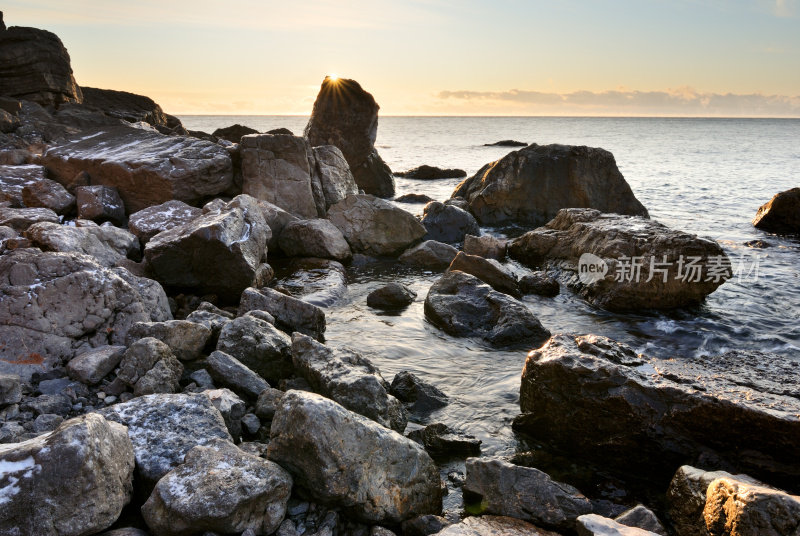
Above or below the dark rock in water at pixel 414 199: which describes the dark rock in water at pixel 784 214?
above

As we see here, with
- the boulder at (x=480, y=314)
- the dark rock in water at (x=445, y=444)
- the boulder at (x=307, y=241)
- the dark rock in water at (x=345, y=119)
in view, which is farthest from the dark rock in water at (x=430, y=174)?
the dark rock in water at (x=445, y=444)

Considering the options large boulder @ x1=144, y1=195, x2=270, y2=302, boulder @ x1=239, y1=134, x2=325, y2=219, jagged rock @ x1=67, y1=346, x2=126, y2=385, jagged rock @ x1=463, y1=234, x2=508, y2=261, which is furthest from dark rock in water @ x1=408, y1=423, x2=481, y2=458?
boulder @ x1=239, y1=134, x2=325, y2=219

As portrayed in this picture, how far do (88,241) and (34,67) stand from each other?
18.2m

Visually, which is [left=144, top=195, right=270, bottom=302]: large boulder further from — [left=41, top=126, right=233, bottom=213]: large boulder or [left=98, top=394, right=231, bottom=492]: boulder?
[left=98, top=394, right=231, bottom=492]: boulder

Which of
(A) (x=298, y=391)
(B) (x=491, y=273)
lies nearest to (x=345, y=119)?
(B) (x=491, y=273)

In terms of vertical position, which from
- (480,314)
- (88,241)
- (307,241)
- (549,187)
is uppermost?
(549,187)

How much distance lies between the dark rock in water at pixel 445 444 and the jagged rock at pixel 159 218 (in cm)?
580

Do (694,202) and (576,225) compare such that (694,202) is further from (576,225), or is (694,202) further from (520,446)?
(520,446)

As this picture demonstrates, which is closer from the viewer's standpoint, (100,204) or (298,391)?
(298,391)

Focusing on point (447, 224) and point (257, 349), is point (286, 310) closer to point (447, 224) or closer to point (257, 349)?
point (257, 349)

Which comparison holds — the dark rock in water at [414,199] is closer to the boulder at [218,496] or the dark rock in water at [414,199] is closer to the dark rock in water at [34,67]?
the dark rock in water at [34,67]

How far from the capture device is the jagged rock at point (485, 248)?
11.7m

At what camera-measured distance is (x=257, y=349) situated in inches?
219

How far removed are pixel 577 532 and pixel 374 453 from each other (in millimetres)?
1400
